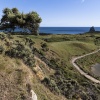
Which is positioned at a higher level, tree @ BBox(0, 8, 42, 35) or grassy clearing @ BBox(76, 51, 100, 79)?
tree @ BBox(0, 8, 42, 35)

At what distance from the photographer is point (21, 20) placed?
218ft

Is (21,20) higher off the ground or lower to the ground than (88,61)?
higher

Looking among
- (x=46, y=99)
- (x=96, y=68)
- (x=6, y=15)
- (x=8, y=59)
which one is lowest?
(x=96, y=68)

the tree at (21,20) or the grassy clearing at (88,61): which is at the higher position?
the tree at (21,20)

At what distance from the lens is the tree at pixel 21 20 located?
2643 inches

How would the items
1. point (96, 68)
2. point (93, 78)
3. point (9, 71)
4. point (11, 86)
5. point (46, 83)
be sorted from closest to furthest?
point (11, 86)
point (9, 71)
point (46, 83)
point (93, 78)
point (96, 68)

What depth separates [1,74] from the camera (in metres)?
13.6

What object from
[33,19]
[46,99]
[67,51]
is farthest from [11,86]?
[33,19]

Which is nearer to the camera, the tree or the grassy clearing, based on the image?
the grassy clearing

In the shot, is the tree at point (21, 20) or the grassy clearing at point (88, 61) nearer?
the grassy clearing at point (88, 61)

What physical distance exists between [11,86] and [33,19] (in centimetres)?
5498

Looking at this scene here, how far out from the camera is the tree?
6712cm

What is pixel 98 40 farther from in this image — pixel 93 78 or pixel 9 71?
pixel 9 71

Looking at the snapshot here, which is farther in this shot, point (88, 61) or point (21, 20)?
point (21, 20)
